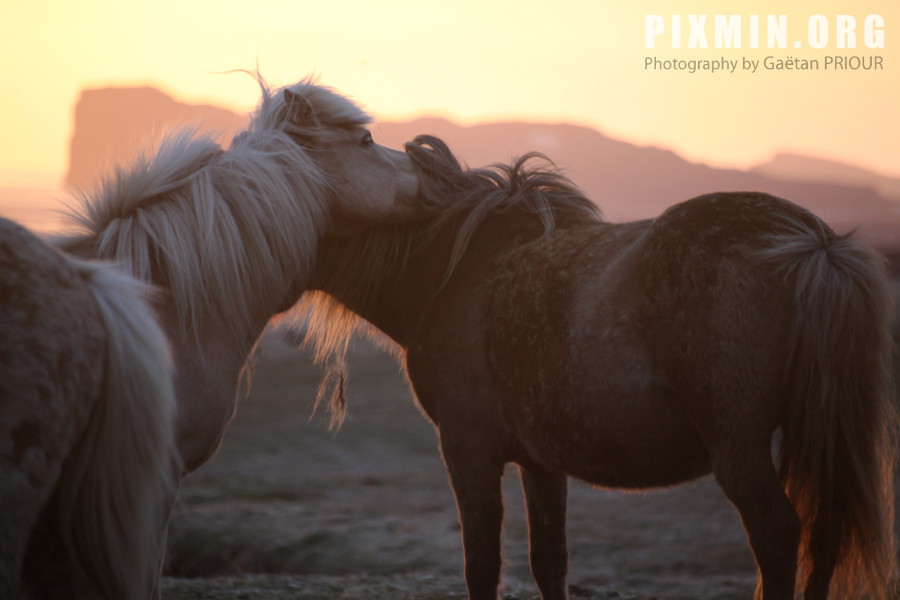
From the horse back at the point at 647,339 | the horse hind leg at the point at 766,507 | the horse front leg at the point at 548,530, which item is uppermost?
the horse back at the point at 647,339

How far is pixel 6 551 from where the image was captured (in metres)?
1.78

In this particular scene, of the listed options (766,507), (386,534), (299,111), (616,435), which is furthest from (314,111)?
(386,534)

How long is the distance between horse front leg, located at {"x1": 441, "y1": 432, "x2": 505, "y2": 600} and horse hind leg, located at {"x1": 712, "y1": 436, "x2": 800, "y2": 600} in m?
1.14

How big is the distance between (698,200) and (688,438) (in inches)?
34.5

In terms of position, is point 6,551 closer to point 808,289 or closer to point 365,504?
point 808,289

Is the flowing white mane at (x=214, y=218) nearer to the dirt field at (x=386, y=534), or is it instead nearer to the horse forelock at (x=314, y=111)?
the horse forelock at (x=314, y=111)

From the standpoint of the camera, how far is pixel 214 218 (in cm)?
327

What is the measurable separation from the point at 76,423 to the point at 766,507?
216 cm

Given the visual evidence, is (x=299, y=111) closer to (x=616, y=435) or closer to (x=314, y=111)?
(x=314, y=111)

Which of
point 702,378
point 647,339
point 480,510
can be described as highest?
point 647,339

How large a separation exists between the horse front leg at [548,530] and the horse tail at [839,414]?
1202 millimetres

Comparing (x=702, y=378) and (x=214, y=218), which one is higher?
(x=214, y=218)

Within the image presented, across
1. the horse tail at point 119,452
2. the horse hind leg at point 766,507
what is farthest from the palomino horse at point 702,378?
the horse tail at point 119,452

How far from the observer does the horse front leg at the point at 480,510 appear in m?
3.65
